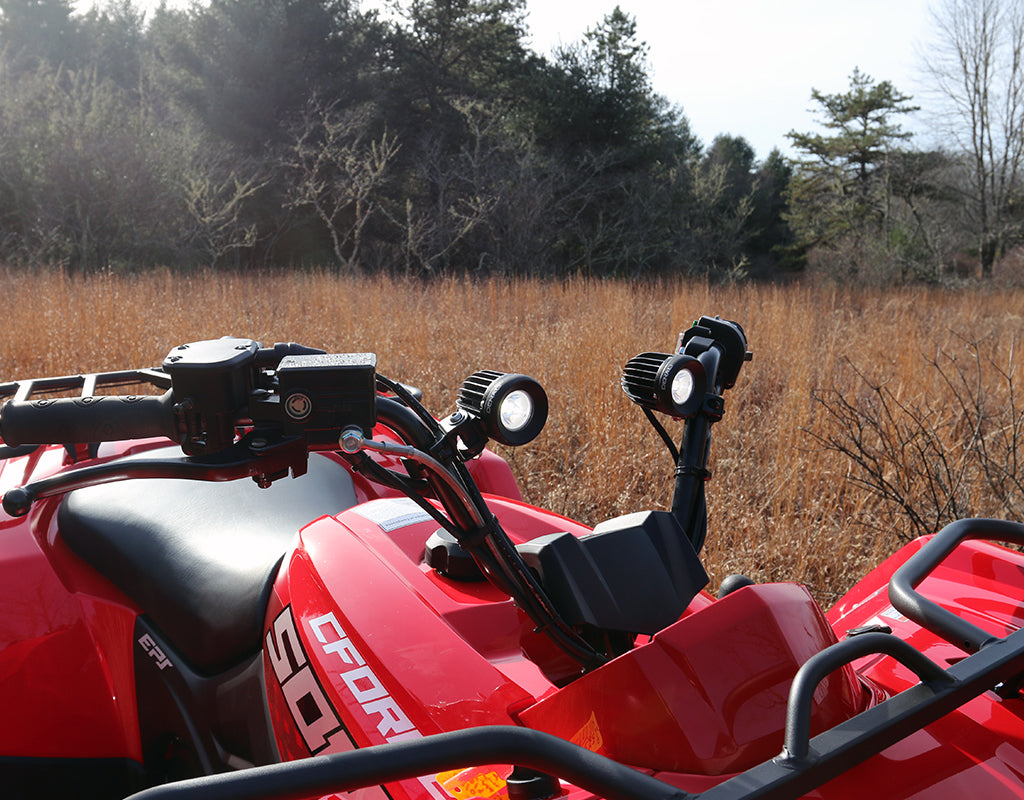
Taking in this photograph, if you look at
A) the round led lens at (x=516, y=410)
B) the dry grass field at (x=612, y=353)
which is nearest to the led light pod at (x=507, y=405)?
the round led lens at (x=516, y=410)

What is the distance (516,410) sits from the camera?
2.37 feet

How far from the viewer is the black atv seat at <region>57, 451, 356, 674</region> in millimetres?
1043

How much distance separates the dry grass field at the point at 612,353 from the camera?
2.87 meters

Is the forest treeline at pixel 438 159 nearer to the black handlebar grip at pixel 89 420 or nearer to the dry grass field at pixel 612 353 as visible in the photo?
the dry grass field at pixel 612 353

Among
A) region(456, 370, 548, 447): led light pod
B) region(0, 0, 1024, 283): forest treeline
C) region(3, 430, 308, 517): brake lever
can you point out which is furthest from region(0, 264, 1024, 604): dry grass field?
region(0, 0, 1024, 283): forest treeline

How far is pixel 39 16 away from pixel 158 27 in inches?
391

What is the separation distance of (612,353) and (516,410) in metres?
3.69

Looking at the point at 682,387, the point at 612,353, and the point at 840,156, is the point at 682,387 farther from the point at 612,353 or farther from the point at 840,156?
the point at 840,156

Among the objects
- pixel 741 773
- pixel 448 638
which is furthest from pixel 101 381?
pixel 741 773

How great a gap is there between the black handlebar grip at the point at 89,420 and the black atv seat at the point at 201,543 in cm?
38

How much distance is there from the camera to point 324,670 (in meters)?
0.81

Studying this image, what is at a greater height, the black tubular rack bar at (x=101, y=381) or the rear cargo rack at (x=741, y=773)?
the black tubular rack bar at (x=101, y=381)

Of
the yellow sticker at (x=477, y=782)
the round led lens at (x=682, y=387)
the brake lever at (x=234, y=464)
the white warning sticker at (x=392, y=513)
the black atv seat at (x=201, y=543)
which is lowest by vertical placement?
the yellow sticker at (x=477, y=782)

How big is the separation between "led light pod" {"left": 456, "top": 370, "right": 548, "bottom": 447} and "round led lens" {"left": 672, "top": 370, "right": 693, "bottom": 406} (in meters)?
0.25
